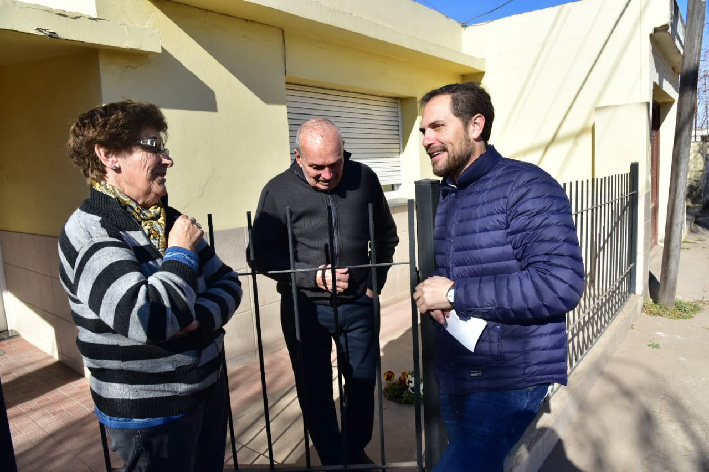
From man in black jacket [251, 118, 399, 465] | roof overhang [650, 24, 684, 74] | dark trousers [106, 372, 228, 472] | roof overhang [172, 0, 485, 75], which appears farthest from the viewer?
roof overhang [650, 24, 684, 74]

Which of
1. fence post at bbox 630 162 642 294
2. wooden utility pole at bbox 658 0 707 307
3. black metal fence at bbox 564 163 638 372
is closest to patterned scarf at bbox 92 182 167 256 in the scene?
black metal fence at bbox 564 163 638 372

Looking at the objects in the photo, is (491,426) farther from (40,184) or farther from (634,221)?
(634,221)

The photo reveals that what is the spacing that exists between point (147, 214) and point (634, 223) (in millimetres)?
5583

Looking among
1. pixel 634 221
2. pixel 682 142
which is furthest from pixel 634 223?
pixel 682 142

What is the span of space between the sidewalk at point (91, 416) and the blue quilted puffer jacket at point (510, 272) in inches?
52.7

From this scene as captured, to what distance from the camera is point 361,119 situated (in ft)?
20.8

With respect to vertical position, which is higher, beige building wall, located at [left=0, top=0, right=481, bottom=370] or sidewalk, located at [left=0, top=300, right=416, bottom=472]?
beige building wall, located at [left=0, top=0, right=481, bottom=370]

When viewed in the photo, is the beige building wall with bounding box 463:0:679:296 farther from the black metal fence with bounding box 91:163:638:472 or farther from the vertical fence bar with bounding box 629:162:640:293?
the black metal fence with bounding box 91:163:638:472

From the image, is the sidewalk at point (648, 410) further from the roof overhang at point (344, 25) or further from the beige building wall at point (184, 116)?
the roof overhang at point (344, 25)

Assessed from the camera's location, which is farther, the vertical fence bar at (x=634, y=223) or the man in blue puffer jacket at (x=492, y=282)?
the vertical fence bar at (x=634, y=223)

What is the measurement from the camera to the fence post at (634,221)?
5.41 metres

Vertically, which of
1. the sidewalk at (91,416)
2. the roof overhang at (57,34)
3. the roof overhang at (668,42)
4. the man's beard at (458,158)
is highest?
the roof overhang at (668,42)

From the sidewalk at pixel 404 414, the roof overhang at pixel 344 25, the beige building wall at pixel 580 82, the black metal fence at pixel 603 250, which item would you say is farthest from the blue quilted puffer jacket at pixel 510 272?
the beige building wall at pixel 580 82

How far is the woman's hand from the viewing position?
1.50 meters
